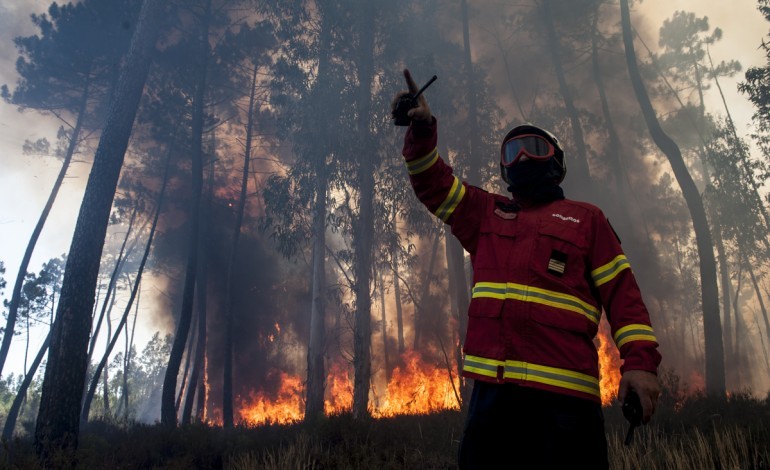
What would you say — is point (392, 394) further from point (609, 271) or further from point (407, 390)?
point (609, 271)

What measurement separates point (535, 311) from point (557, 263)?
267 millimetres

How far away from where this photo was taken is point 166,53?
1563 cm

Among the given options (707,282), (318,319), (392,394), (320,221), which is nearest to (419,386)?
(392,394)

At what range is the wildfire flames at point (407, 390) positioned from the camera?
1602cm

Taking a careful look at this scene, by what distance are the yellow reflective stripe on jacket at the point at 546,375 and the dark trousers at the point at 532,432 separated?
0.05 meters

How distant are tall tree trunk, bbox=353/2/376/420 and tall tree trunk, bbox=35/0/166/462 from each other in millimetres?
5386

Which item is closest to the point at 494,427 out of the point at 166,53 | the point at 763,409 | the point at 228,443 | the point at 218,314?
the point at 228,443

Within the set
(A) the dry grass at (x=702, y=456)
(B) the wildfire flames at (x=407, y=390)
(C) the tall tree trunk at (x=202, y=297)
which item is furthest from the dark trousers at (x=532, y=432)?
(C) the tall tree trunk at (x=202, y=297)

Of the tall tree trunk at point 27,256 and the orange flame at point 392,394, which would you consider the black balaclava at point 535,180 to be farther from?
the tall tree trunk at point 27,256

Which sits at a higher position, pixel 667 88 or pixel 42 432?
pixel 667 88

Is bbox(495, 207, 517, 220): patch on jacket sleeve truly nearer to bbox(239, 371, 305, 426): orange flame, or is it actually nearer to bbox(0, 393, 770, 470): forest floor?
bbox(0, 393, 770, 470): forest floor

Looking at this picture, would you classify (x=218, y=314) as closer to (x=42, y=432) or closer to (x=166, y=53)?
(x=166, y=53)

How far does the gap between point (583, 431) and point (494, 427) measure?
1.16 ft

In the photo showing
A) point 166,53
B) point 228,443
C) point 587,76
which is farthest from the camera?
point 587,76
